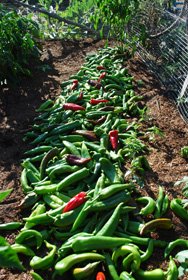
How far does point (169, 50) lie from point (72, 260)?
13.7ft

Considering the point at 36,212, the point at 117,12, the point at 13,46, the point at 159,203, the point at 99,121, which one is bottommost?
the point at 36,212

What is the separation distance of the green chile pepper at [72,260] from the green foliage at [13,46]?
3654 millimetres

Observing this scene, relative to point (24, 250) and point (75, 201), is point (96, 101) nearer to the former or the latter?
point (75, 201)

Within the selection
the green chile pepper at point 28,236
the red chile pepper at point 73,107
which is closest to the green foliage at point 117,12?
the red chile pepper at point 73,107

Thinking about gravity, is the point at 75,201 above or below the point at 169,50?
below

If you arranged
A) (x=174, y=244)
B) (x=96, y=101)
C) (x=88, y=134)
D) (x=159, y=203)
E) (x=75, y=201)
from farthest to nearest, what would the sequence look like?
1. (x=96, y=101)
2. (x=88, y=134)
3. (x=159, y=203)
4. (x=75, y=201)
5. (x=174, y=244)

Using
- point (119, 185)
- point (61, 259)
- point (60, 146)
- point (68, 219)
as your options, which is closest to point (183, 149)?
point (119, 185)

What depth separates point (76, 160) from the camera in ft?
12.4

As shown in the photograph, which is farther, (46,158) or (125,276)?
(46,158)

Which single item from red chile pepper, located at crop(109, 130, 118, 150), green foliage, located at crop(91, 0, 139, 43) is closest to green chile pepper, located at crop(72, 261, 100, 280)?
red chile pepper, located at crop(109, 130, 118, 150)

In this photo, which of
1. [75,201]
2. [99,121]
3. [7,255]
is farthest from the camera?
[99,121]

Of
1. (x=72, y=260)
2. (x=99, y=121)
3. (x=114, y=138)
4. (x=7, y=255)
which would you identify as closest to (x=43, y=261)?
(x=72, y=260)

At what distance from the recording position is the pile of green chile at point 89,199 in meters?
2.85

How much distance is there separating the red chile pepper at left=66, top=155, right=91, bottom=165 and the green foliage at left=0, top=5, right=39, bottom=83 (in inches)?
97.3
